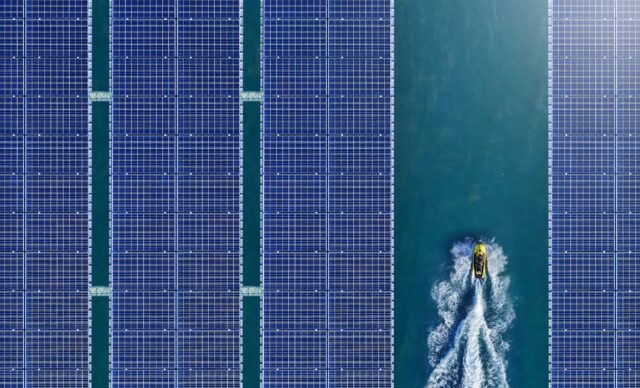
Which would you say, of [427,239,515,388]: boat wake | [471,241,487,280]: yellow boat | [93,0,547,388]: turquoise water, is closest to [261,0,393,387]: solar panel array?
[93,0,547,388]: turquoise water

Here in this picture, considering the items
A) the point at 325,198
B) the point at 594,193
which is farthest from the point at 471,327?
the point at 325,198

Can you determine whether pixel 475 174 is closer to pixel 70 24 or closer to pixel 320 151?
pixel 320 151

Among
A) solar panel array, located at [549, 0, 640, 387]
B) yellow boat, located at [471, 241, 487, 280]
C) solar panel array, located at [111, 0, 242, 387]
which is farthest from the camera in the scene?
yellow boat, located at [471, 241, 487, 280]

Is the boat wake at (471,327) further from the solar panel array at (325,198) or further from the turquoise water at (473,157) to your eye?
the solar panel array at (325,198)

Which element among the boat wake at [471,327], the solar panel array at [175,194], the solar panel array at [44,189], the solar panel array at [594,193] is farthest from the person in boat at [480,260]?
the solar panel array at [44,189]

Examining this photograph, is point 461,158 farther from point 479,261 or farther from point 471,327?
point 471,327

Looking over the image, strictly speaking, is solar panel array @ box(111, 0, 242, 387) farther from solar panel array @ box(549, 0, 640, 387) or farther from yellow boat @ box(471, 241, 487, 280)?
solar panel array @ box(549, 0, 640, 387)
